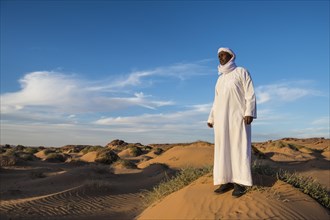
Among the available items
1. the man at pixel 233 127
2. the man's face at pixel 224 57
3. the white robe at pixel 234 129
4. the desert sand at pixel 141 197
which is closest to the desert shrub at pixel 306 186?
the desert sand at pixel 141 197

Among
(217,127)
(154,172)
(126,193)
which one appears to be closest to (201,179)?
(217,127)

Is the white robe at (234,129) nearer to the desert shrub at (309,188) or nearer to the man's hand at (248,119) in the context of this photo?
the man's hand at (248,119)

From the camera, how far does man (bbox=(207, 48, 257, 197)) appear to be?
600 centimetres

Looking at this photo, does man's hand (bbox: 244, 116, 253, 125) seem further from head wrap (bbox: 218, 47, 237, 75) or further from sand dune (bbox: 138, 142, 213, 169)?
sand dune (bbox: 138, 142, 213, 169)

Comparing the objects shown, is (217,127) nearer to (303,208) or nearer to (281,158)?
(303,208)

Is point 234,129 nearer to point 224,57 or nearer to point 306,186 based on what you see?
point 224,57

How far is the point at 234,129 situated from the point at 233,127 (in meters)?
0.04

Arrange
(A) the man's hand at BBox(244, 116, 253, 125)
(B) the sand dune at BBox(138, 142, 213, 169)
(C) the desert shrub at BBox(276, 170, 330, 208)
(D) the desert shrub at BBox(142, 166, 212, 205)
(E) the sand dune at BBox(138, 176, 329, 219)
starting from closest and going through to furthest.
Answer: (E) the sand dune at BBox(138, 176, 329, 219)
(A) the man's hand at BBox(244, 116, 253, 125)
(C) the desert shrub at BBox(276, 170, 330, 208)
(D) the desert shrub at BBox(142, 166, 212, 205)
(B) the sand dune at BBox(138, 142, 213, 169)

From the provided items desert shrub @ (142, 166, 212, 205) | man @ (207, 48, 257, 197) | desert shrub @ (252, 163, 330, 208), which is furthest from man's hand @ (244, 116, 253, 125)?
desert shrub @ (142, 166, 212, 205)

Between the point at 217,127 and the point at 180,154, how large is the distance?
16.7 meters

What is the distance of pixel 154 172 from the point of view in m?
18.3

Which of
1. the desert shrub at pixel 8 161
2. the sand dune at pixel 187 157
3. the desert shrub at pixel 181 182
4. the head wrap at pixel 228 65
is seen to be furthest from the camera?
the desert shrub at pixel 8 161

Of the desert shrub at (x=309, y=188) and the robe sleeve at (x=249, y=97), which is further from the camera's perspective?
the desert shrub at (x=309, y=188)

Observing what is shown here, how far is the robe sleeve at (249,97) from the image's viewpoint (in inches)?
234
